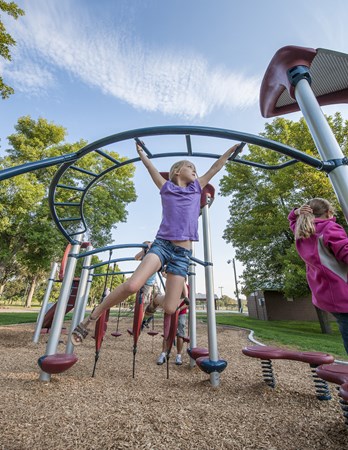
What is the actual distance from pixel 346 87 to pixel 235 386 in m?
2.79

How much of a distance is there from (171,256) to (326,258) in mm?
1016

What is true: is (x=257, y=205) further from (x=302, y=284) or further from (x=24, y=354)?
(x=24, y=354)

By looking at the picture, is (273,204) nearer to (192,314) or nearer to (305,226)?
(192,314)

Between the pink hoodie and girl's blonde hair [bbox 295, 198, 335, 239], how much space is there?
37 mm

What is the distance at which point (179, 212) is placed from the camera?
2029mm

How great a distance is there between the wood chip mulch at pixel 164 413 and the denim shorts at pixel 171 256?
988 millimetres

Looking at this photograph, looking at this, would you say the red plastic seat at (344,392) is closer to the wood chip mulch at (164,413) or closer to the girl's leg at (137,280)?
the wood chip mulch at (164,413)

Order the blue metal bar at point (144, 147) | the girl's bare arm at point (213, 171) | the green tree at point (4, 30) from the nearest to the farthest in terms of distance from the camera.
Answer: the blue metal bar at point (144, 147) → the girl's bare arm at point (213, 171) → the green tree at point (4, 30)

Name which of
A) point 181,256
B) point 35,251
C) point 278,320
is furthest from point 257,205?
point 181,256

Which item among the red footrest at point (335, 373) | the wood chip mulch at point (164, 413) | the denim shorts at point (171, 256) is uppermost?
the denim shorts at point (171, 256)

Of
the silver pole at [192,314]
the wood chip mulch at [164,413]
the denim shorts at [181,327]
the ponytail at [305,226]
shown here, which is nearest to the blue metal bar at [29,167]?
the wood chip mulch at [164,413]

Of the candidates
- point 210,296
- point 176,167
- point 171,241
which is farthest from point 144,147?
point 210,296

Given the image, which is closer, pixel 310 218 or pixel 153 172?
pixel 310 218

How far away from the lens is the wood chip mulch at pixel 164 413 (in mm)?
1457
